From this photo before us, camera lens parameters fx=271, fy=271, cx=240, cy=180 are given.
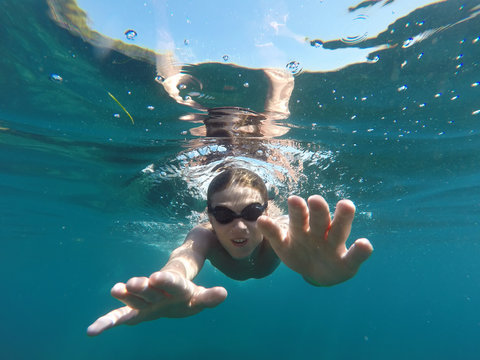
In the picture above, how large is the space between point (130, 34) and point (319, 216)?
5.02m

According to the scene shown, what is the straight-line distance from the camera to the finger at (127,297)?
7.73 feet

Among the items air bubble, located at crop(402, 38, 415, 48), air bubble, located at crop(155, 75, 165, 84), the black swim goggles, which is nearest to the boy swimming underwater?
the black swim goggles

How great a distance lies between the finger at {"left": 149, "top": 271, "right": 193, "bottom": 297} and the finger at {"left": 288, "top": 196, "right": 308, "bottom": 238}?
1238 millimetres

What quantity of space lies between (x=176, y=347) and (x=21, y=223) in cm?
3278

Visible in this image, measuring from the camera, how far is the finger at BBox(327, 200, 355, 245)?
2537 millimetres

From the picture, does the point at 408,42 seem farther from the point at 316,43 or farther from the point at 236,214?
the point at 236,214

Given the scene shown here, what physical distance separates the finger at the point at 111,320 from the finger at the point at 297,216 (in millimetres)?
1753

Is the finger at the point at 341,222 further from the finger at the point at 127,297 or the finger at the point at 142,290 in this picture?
the finger at the point at 127,297

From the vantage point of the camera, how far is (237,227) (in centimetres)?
456

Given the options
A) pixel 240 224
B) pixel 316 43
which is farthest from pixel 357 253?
pixel 316 43

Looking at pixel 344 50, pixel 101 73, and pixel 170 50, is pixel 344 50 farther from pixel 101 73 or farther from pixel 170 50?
pixel 101 73

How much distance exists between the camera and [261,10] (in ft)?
16.5

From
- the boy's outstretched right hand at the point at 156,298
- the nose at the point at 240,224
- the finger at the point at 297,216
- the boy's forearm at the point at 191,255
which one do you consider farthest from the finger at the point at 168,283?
the nose at the point at 240,224

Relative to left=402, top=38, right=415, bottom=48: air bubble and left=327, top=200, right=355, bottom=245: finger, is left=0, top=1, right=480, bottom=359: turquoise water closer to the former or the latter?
left=402, top=38, right=415, bottom=48: air bubble
